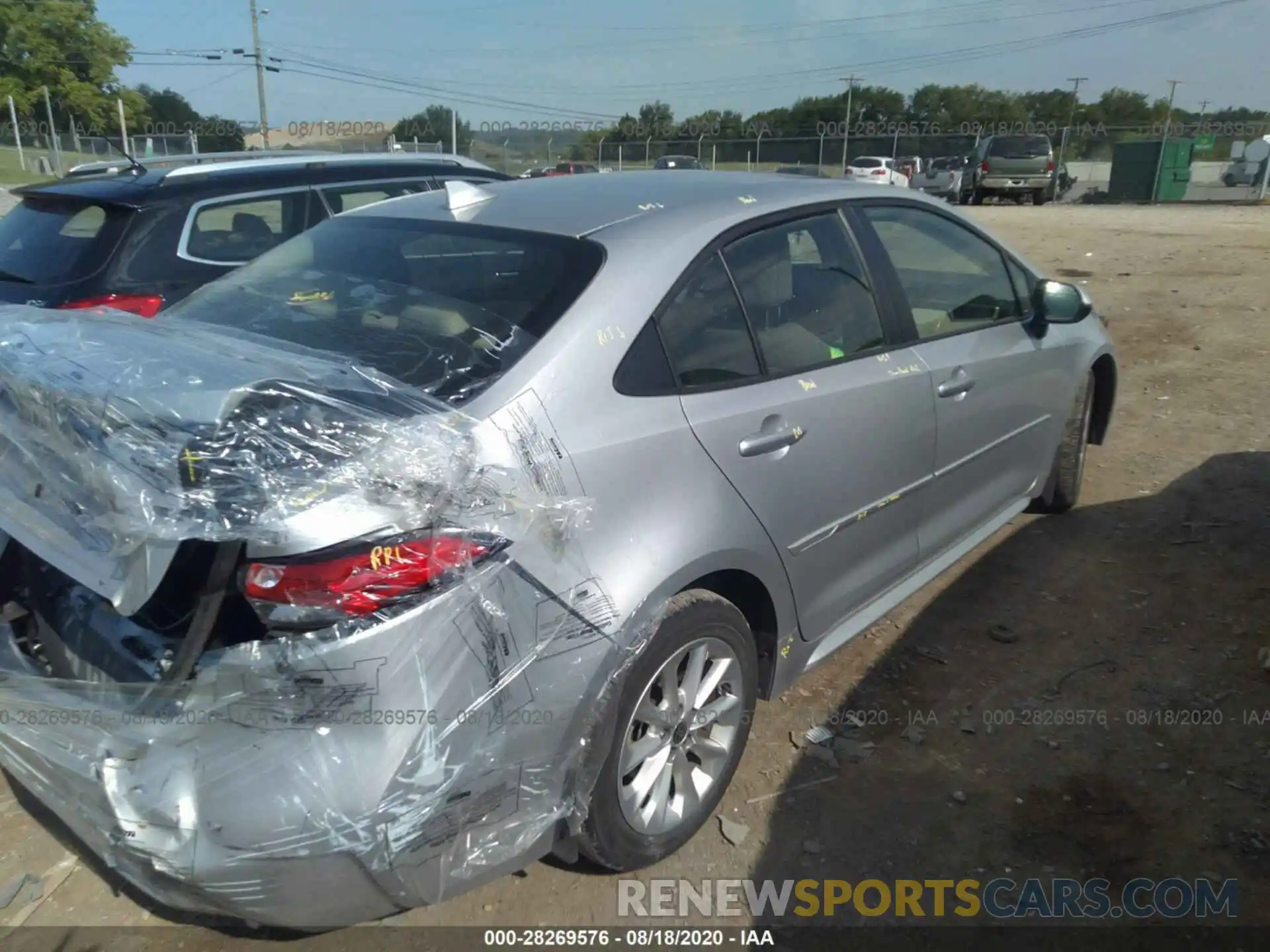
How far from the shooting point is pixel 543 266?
2.44 metres

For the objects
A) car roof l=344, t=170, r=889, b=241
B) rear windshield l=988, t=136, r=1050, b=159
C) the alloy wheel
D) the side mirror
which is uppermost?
rear windshield l=988, t=136, r=1050, b=159

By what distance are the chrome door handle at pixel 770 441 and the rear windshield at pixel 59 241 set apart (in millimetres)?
3988

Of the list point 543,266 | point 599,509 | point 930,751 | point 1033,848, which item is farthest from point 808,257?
point 1033,848

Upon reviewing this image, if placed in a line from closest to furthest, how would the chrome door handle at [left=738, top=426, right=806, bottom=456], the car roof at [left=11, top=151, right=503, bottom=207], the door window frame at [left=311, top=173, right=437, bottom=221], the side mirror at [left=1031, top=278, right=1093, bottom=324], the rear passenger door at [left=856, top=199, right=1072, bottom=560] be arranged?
the chrome door handle at [left=738, top=426, right=806, bottom=456]
the rear passenger door at [left=856, top=199, right=1072, bottom=560]
the side mirror at [left=1031, top=278, right=1093, bottom=324]
the car roof at [left=11, top=151, right=503, bottom=207]
the door window frame at [left=311, top=173, right=437, bottom=221]

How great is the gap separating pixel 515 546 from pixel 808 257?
169cm

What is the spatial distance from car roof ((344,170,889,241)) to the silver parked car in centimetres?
2

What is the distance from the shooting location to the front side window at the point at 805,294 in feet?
9.09

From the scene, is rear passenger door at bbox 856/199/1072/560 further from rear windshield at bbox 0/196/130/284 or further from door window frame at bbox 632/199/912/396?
rear windshield at bbox 0/196/130/284

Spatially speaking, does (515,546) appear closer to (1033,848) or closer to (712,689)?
(712,689)

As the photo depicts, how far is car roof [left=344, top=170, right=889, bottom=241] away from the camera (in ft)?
8.66

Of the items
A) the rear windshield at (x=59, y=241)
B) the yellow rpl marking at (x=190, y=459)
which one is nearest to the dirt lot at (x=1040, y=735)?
the yellow rpl marking at (x=190, y=459)

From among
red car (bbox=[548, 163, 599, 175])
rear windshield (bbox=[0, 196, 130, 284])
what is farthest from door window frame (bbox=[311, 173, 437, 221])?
red car (bbox=[548, 163, 599, 175])

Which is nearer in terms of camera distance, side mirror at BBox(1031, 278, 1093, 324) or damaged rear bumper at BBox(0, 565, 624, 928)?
damaged rear bumper at BBox(0, 565, 624, 928)

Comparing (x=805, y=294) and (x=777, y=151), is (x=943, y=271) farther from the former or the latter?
(x=777, y=151)
